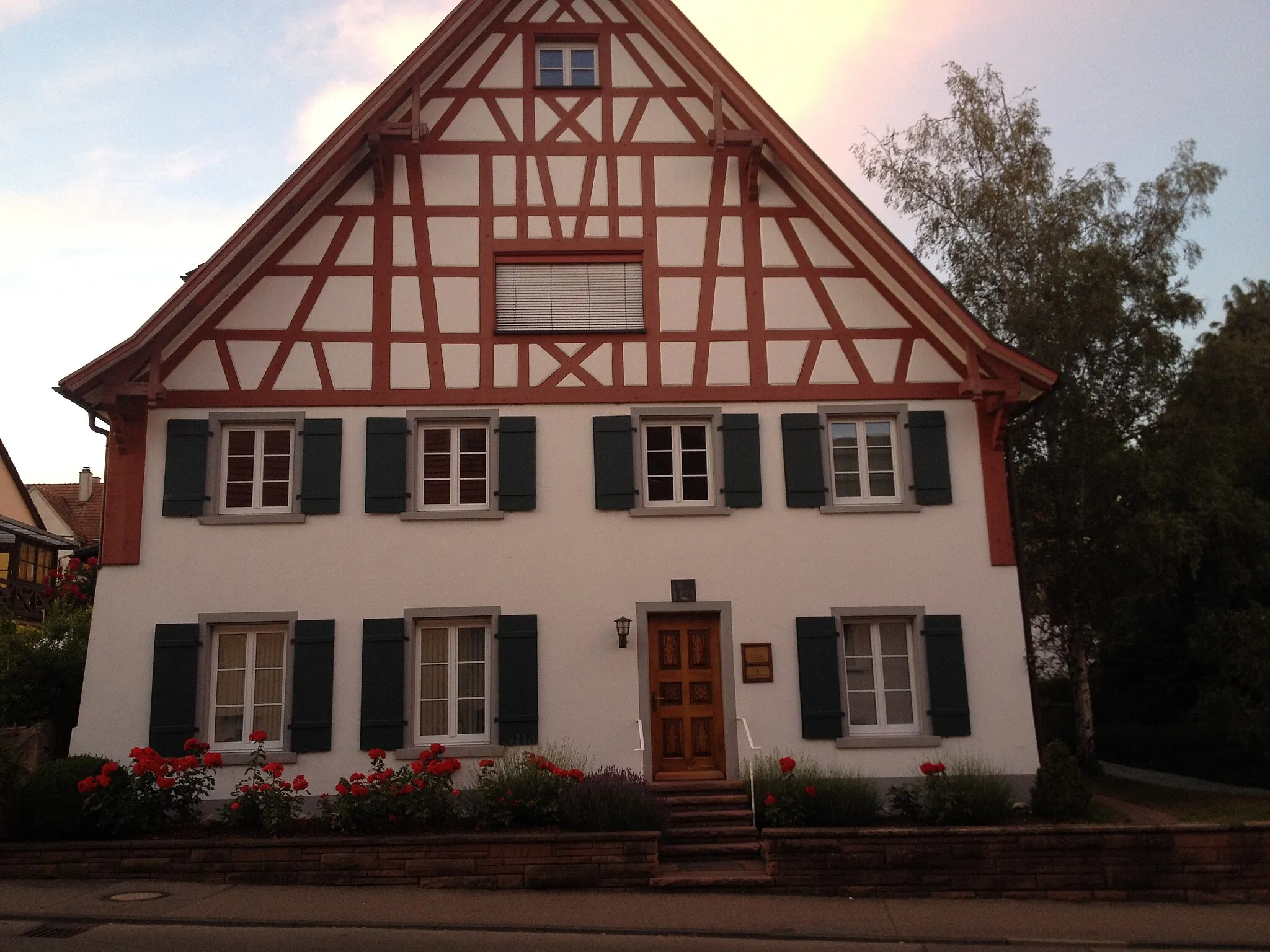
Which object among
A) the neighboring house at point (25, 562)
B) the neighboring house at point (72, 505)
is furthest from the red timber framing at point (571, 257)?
the neighboring house at point (72, 505)

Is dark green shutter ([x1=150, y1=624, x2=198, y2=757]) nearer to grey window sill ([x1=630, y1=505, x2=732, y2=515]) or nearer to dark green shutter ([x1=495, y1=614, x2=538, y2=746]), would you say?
dark green shutter ([x1=495, y1=614, x2=538, y2=746])

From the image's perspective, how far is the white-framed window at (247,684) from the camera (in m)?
12.9

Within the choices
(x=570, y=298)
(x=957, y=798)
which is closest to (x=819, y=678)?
(x=957, y=798)

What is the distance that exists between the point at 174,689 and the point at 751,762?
21.4 feet

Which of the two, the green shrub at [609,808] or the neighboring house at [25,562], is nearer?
the green shrub at [609,808]

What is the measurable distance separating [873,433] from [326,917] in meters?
8.31

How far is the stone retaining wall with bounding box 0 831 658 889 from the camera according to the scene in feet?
34.2

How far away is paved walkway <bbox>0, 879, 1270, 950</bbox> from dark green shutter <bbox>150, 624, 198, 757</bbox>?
2263mm

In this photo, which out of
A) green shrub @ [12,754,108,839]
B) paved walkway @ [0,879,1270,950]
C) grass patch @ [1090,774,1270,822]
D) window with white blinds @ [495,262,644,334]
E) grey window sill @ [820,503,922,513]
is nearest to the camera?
paved walkway @ [0,879,1270,950]

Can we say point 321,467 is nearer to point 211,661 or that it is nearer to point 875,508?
point 211,661

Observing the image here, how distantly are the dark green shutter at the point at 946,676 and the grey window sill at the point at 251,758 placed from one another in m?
7.24

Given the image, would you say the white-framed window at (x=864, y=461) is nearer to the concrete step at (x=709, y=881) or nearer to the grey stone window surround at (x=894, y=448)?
the grey stone window surround at (x=894, y=448)

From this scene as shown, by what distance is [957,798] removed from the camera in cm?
1177

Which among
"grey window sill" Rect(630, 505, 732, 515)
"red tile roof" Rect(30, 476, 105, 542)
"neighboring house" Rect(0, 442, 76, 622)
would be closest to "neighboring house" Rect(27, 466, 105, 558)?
"red tile roof" Rect(30, 476, 105, 542)
